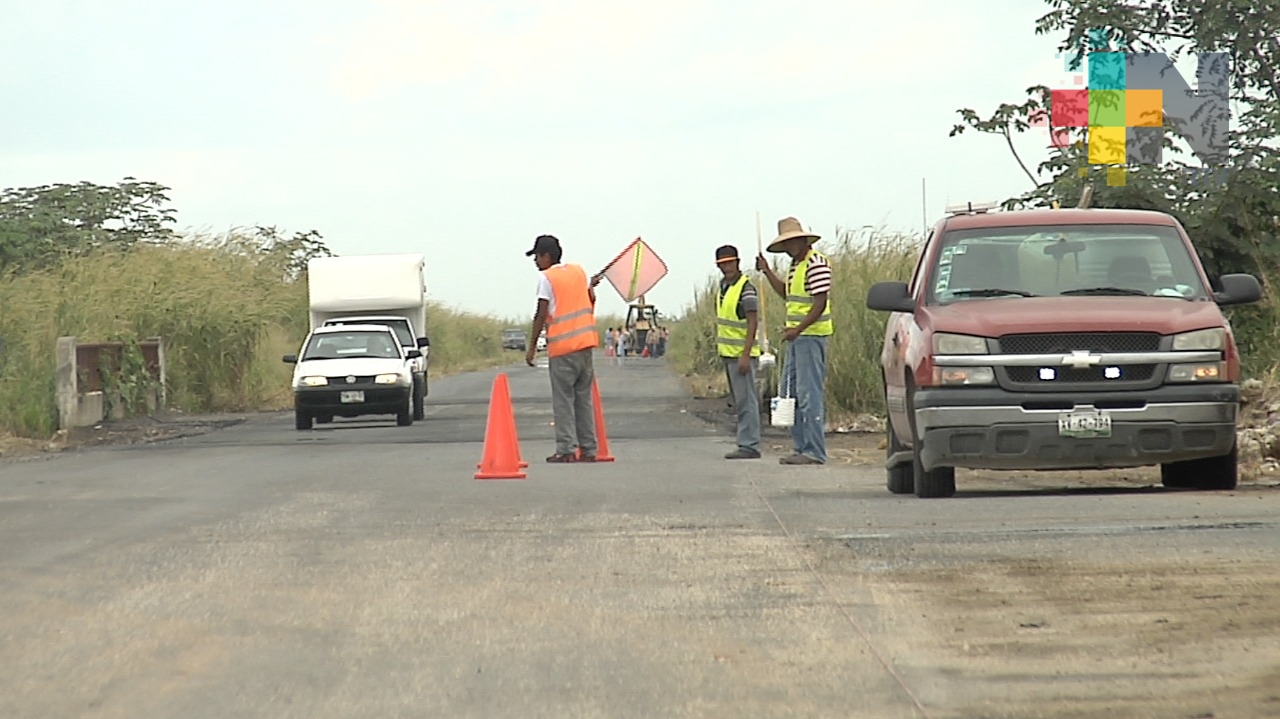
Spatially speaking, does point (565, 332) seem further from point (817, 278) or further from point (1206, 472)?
point (1206, 472)

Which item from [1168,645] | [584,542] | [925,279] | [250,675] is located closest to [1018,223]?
[925,279]

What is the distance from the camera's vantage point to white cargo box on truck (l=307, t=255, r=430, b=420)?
35.2 m

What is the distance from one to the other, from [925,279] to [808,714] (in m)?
7.65

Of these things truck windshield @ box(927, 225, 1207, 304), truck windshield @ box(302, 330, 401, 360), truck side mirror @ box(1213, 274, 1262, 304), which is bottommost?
truck windshield @ box(302, 330, 401, 360)

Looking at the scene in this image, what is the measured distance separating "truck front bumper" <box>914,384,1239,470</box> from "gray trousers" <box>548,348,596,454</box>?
20.3ft

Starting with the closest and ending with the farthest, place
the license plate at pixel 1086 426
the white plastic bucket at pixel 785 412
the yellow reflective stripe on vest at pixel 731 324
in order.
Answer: the license plate at pixel 1086 426 → the white plastic bucket at pixel 785 412 → the yellow reflective stripe on vest at pixel 731 324

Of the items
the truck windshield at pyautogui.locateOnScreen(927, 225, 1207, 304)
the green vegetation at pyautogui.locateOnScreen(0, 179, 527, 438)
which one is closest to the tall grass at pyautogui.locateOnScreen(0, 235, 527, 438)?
the green vegetation at pyautogui.locateOnScreen(0, 179, 527, 438)

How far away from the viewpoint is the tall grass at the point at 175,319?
28594mm

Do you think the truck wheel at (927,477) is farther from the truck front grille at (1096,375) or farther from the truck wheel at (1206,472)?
the truck wheel at (1206,472)

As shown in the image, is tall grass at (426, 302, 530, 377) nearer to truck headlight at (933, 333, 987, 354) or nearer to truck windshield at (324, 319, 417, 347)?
truck windshield at (324, 319, 417, 347)

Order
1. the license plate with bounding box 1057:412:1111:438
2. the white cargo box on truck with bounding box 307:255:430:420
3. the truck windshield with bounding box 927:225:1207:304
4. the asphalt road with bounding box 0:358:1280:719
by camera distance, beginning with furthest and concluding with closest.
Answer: the white cargo box on truck with bounding box 307:255:430:420 < the truck windshield with bounding box 927:225:1207:304 < the license plate with bounding box 1057:412:1111:438 < the asphalt road with bounding box 0:358:1280:719

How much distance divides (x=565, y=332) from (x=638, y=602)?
9725mm

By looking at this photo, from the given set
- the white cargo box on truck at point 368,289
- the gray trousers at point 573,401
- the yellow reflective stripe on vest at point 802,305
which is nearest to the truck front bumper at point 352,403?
the white cargo box on truck at point 368,289

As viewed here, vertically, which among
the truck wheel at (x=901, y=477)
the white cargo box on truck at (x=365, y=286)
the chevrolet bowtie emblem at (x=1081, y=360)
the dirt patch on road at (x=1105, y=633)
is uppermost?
the white cargo box on truck at (x=365, y=286)
